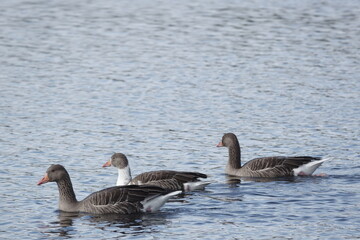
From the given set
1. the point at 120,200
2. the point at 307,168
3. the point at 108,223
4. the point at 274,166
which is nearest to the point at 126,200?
the point at 120,200

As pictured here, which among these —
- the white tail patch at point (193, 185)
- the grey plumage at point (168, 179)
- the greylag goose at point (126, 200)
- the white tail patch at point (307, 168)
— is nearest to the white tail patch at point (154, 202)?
the greylag goose at point (126, 200)

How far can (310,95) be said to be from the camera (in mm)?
32250

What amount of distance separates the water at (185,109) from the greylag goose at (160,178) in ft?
1.10

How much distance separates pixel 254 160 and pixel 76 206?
234 inches

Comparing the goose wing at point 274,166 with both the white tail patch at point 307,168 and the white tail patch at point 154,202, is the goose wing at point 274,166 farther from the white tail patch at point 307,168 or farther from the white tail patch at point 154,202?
the white tail patch at point 154,202

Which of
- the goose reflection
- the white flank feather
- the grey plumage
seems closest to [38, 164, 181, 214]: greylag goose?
the goose reflection

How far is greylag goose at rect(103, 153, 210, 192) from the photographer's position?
800 inches

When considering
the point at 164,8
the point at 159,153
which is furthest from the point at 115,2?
the point at 159,153

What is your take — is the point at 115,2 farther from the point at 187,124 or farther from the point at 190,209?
the point at 190,209

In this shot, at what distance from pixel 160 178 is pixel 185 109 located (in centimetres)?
1002

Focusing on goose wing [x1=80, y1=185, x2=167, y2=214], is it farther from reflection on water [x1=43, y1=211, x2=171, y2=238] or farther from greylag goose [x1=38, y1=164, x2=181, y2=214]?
reflection on water [x1=43, y1=211, x2=171, y2=238]

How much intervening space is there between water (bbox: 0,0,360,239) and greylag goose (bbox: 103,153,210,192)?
335 mm

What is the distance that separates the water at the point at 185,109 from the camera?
59.1 feet

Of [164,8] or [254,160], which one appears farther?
[164,8]
